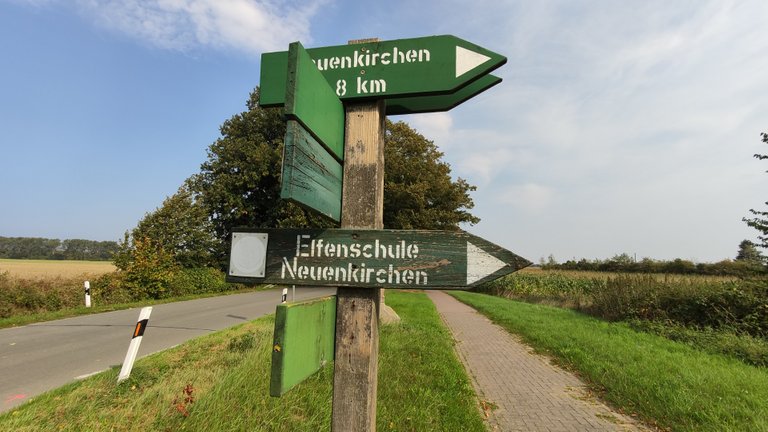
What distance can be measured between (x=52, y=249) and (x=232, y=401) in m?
89.9

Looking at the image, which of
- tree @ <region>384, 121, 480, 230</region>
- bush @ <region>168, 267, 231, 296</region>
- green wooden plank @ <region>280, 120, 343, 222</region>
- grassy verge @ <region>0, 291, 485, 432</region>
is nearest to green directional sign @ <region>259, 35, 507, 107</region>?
green wooden plank @ <region>280, 120, 343, 222</region>

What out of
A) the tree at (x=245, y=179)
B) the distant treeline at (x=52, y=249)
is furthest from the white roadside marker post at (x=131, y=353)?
the distant treeline at (x=52, y=249)

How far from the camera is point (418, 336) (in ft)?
27.1

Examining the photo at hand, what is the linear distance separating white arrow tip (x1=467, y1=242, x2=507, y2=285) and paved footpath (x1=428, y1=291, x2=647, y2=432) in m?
3.41

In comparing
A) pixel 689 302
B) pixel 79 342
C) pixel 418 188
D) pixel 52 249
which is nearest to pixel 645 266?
pixel 418 188

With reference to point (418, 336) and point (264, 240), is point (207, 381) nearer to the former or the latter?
point (264, 240)

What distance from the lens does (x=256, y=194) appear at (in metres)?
30.0

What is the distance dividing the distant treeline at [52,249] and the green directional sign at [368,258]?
261 ft

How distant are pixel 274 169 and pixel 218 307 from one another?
14.9m

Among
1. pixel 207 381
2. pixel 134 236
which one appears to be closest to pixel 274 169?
pixel 134 236

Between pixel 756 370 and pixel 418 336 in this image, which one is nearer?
pixel 756 370

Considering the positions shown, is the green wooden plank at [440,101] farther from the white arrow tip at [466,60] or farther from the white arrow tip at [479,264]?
the white arrow tip at [479,264]

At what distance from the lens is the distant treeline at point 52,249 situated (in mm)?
69244

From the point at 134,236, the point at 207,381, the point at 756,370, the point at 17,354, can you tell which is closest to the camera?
the point at 207,381
